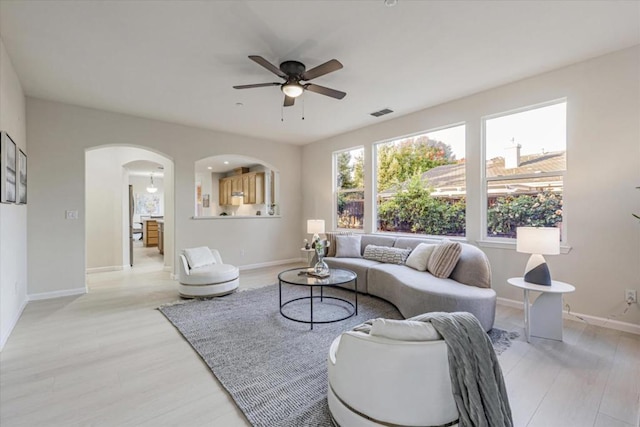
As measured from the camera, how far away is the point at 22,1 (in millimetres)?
2209

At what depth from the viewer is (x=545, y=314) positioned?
2803 millimetres

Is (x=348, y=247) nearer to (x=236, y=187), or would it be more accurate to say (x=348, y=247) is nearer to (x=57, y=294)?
(x=57, y=294)

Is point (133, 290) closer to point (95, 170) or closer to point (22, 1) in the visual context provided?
point (95, 170)

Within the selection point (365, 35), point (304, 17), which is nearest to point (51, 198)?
point (304, 17)

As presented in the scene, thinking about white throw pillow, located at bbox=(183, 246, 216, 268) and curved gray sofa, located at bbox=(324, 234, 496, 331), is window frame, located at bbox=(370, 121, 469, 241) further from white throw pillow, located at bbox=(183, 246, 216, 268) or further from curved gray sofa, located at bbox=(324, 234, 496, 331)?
white throw pillow, located at bbox=(183, 246, 216, 268)

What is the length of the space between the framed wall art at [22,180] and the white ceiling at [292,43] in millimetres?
936

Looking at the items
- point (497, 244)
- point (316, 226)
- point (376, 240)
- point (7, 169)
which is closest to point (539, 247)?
point (497, 244)

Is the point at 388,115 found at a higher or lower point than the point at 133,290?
higher

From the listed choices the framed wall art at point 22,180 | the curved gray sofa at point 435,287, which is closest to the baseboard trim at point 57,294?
the framed wall art at point 22,180

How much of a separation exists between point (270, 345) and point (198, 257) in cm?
220

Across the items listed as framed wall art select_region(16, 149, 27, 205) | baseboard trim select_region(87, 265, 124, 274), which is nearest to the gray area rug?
framed wall art select_region(16, 149, 27, 205)

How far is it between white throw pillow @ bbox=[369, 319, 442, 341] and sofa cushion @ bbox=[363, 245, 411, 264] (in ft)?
9.46

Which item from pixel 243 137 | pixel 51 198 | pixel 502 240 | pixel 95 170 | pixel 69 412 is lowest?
pixel 69 412

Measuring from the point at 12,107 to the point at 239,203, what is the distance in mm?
6543
